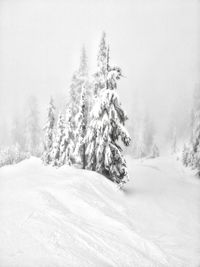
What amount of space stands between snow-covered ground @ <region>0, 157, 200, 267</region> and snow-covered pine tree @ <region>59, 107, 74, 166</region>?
796 cm

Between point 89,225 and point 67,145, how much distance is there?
15.9 meters

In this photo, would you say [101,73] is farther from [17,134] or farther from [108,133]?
[17,134]

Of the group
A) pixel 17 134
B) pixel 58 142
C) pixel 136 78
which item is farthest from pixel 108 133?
pixel 136 78

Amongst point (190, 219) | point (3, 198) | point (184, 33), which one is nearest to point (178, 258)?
point (190, 219)

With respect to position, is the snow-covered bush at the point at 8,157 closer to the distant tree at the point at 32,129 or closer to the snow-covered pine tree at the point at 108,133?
the distant tree at the point at 32,129

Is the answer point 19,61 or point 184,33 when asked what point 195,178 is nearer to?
point 19,61

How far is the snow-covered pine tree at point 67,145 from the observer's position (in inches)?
974

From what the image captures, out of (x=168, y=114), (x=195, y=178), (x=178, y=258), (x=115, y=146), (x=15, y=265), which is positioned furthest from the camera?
(x=168, y=114)

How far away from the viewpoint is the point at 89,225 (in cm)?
965

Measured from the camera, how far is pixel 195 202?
18.5 m

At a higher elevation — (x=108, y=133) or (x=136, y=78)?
(x=108, y=133)

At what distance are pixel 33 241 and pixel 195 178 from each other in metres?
26.9

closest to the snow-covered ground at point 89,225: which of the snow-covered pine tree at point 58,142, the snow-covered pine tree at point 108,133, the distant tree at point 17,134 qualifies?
the snow-covered pine tree at point 108,133

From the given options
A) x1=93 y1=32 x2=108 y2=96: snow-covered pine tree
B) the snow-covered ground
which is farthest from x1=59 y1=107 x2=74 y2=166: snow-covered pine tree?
the snow-covered ground
